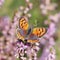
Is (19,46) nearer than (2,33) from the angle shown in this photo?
Yes

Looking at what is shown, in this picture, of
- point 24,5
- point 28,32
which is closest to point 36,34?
point 28,32

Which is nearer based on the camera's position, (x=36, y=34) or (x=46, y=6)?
(x=36, y=34)

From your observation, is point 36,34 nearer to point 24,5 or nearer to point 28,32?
point 28,32

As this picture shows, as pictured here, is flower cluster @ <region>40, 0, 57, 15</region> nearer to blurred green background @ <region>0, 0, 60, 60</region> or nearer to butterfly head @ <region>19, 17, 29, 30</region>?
blurred green background @ <region>0, 0, 60, 60</region>

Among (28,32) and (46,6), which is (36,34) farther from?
(46,6)

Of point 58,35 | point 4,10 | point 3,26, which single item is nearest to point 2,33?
point 3,26

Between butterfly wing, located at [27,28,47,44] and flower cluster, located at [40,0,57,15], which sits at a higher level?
flower cluster, located at [40,0,57,15]

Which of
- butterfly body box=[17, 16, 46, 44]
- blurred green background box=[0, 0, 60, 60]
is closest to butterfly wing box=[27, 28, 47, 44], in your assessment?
butterfly body box=[17, 16, 46, 44]

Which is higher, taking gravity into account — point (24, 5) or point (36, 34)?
point (24, 5)

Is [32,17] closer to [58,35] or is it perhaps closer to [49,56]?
[58,35]

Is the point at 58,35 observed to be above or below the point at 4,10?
below

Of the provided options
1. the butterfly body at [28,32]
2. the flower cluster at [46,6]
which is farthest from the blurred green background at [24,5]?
the butterfly body at [28,32]
